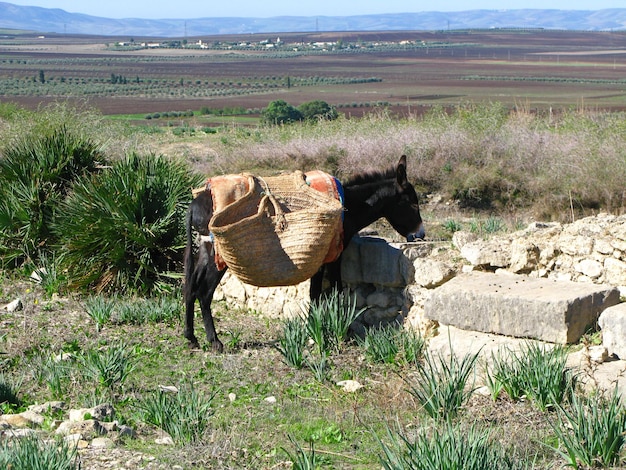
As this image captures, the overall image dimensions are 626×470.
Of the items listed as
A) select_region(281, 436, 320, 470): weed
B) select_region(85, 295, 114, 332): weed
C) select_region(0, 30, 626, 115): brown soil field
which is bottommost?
select_region(0, 30, 626, 115): brown soil field

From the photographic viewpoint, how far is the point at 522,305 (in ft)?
24.5

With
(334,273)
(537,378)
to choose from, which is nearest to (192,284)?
(334,273)

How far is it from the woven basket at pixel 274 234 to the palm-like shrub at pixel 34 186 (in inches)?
163

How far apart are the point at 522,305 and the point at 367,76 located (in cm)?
10530

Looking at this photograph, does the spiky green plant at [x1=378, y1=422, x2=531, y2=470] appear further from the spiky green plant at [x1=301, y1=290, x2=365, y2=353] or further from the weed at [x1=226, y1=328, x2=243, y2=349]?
the weed at [x1=226, y1=328, x2=243, y2=349]

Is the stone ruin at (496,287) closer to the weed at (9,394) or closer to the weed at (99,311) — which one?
the weed at (99,311)

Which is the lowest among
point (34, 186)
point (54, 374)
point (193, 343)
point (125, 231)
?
point (193, 343)

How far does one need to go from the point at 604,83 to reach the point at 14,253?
7867 centimetres

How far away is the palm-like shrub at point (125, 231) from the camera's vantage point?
1100cm

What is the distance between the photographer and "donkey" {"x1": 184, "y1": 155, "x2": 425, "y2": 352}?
9.05 m

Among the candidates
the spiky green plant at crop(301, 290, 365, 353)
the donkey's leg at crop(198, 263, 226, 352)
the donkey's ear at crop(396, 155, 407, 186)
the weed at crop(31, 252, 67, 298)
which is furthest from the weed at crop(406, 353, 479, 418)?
the weed at crop(31, 252, 67, 298)

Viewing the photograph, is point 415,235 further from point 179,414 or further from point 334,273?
point 179,414

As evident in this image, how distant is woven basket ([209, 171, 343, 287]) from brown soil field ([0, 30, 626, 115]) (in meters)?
24.9

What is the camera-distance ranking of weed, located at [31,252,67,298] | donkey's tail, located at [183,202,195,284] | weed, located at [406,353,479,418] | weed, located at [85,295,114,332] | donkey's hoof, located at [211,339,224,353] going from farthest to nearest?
weed, located at [31,252,67,298] → weed, located at [85,295,114,332] → donkey's tail, located at [183,202,195,284] → donkey's hoof, located at [211,339,224,353] → weed, located at [406,353,479,418]
